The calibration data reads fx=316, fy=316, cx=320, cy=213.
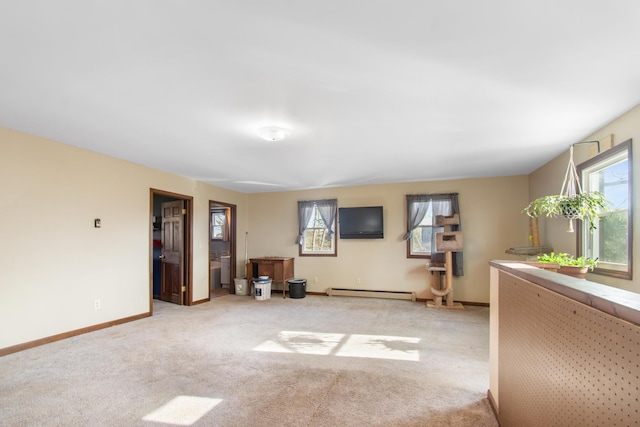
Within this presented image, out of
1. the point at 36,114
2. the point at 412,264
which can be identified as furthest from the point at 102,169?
the point at 412,264

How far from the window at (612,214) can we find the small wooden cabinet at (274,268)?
4.90 meters

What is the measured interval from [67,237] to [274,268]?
3.65 metres

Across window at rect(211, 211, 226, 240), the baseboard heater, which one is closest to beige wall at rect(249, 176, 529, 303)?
the baseboard heater

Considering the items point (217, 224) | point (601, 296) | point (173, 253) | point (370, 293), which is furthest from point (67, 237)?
point (370, 293)

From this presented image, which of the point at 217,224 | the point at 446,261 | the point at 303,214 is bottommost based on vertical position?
the point at 446,261

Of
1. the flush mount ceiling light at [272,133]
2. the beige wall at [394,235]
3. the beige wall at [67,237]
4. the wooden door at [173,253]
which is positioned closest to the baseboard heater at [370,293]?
the beige wall at [394,235]

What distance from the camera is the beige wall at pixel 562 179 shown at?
8.80ft

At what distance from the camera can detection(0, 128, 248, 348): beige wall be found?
3357mm

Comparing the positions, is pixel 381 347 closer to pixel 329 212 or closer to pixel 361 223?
pixel 361 223

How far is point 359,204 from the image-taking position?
6.70 m

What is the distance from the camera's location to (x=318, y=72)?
2.16m

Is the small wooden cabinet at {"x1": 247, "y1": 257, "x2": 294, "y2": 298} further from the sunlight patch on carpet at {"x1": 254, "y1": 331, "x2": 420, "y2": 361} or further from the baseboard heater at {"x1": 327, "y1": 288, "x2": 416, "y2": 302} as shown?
the sunlight patch on carpet at {"x1": 254, "y1": 331, "x2": 420, "y2": 361}

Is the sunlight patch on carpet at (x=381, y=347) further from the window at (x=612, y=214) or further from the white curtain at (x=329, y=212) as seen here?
the white curtain at (x=329, y=212)

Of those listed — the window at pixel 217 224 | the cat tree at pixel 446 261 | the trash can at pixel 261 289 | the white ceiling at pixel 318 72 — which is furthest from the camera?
the window at pixel 217 224
